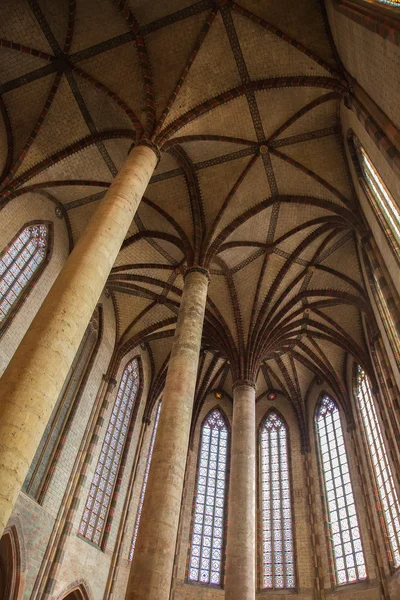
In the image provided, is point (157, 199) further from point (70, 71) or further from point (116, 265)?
point (70, 71)

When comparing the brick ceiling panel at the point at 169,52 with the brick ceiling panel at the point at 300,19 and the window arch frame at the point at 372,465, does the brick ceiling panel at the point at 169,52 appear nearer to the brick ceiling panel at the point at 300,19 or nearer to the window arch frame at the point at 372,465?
the brick ceiling panel at the point at 300,19

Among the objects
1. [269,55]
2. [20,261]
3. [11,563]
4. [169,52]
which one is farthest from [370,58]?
[11,563]

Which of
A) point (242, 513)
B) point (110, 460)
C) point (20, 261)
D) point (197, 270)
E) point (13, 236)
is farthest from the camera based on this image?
point (110, 460)

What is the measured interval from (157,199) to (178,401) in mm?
7884

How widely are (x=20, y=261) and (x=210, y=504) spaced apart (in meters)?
12.2

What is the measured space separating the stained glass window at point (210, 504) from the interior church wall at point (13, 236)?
10.6m

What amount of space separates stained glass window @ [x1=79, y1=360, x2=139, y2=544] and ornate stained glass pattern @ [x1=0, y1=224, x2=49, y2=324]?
6363 millimetres

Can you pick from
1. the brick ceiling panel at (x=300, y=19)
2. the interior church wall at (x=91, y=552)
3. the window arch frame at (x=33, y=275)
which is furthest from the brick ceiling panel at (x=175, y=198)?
the interior church wall at (x=91, y=552)

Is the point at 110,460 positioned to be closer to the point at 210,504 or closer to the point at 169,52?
the point at 210,504

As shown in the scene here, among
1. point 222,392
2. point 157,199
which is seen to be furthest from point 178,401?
point 222,392

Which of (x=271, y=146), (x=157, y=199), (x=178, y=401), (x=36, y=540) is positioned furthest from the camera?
(x=157, y=199)

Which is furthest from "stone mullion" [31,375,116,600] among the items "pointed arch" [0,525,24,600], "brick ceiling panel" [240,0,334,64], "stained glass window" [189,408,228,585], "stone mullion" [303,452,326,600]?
"brick ceiling panel" [240,0,334,64]

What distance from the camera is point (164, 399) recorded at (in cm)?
946

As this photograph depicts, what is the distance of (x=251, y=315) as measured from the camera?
1738 cm
